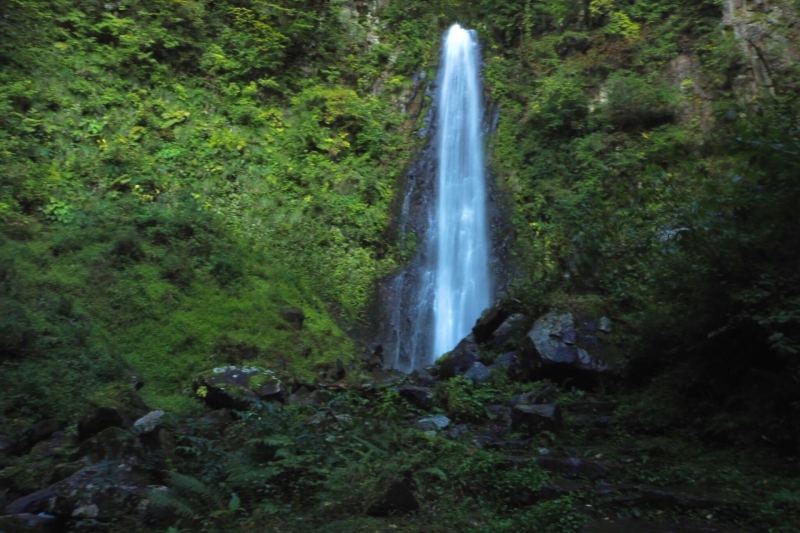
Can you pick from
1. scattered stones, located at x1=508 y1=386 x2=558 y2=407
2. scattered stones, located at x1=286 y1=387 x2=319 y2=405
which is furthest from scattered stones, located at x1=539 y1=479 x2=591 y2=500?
scattered stones, located at x1=286 y1=387 x2=319 y2=405

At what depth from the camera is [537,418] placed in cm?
675

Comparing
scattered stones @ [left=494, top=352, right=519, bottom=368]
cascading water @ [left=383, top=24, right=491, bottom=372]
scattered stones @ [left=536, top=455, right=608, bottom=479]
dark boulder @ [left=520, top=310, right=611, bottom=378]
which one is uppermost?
cascading water @ [left=383, top=24, right=491, bottom=372]

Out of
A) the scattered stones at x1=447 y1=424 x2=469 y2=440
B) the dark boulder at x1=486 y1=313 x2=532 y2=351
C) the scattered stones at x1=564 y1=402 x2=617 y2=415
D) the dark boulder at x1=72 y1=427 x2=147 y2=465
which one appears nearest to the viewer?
the dark boulder at x1=72 y1=427 x2=147 y2=465

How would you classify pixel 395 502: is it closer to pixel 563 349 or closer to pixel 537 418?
pixel 537 418

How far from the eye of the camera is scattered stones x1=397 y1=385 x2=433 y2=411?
8.24m

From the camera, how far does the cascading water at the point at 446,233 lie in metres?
15.2

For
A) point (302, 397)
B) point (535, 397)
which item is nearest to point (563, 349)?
point (535, 397)

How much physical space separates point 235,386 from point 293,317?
3.98 meters

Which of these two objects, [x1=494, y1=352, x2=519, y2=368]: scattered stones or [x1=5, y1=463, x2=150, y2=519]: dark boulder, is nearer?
[x1=5, y1=463, x2=150, y2=519]: dark boulder

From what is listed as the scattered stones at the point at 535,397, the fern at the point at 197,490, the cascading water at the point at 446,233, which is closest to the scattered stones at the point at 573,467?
the scattered stones at the point at 535,397

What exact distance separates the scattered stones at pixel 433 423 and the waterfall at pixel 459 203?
720 cm

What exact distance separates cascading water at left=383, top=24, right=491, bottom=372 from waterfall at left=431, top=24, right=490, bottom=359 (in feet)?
0.08

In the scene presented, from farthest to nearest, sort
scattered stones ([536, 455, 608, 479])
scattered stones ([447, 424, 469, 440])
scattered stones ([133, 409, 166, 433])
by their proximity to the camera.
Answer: scattered stones ([447, 424, 469, 440]) < scattered stones ([133, 409, 166, 433]) < scattered stones ([536, 455, 608, 479])

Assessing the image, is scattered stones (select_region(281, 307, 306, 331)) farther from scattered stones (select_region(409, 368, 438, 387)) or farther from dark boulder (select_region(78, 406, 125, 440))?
dark boulder (select_region(78, 406, 125, 440))
